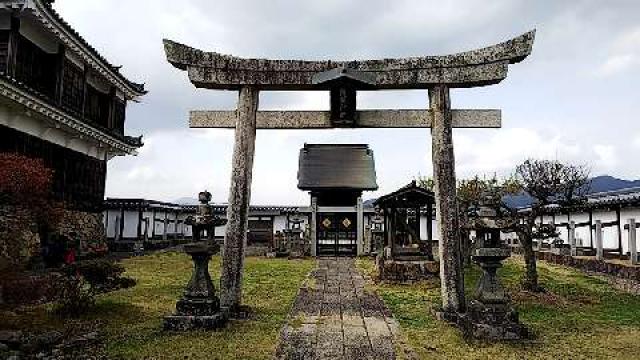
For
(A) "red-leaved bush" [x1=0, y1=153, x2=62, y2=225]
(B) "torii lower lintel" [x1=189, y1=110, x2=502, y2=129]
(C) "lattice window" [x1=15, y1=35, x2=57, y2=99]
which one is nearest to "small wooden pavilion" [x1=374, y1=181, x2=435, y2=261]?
(B) "torii lower lintel" [x1=189, y1=110, x2=502, y2=129]

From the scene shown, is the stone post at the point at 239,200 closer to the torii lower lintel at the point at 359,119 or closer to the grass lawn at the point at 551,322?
the torii lower lintel at the point at 359,119

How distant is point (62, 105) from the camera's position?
18281mm

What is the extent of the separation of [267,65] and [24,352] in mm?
6238

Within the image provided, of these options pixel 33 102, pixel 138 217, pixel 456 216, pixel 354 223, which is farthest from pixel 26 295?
pixel 138 217

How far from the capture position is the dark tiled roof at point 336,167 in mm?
27406

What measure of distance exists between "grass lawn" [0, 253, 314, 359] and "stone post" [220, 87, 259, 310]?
726 millimetres

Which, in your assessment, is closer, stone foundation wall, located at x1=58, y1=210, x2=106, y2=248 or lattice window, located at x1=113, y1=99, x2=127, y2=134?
stone foundation wall, located at x1=58, y1=210, x2=106, y2=248

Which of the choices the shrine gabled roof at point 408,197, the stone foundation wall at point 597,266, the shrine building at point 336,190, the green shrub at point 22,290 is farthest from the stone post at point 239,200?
the shrine building at point 336,190

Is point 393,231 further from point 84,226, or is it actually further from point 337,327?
point 84,226

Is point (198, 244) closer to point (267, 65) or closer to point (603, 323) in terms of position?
point (267, 65)

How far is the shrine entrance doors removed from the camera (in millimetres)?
26031

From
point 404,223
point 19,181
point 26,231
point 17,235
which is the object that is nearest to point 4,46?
point 26,231

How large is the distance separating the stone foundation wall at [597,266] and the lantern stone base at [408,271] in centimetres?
546

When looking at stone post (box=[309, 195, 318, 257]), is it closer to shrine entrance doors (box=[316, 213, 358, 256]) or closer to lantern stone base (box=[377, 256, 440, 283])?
shrine entrance doors (box=[316, 213, 358, 256])
